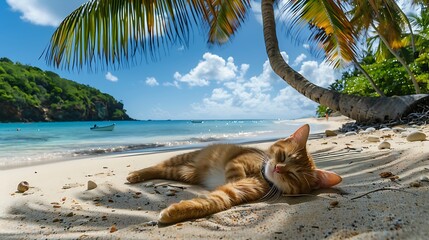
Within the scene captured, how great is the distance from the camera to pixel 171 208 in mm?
1676

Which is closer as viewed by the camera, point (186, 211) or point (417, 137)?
point (186, 211)

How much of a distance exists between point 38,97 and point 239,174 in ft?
163

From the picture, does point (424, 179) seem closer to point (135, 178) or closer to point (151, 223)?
point (151, 223)

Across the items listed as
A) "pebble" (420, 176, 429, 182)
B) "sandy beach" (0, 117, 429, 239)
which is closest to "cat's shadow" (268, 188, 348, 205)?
"sandy beach" (0, 117, 429, 239)

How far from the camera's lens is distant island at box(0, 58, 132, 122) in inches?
1630

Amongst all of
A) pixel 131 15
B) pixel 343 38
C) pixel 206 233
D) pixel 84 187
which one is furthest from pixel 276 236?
pixel 343 38

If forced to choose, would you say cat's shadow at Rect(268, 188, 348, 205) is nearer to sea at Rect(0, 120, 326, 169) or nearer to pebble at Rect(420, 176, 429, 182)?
pebble at Rect(420, 176, 429, 182)

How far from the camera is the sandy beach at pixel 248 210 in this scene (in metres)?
1.35

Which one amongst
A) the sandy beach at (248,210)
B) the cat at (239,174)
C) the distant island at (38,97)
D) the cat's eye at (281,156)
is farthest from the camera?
the distant island at (38,97)

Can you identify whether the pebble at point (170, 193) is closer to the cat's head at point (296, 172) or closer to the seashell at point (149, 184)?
the seashell at point (149, 184)

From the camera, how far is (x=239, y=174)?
2.41 meters

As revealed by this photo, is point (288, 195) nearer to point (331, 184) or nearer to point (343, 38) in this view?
point (331, 184)

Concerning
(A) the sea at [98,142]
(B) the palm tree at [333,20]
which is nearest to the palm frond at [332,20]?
(B) the palm tree at [333,20]

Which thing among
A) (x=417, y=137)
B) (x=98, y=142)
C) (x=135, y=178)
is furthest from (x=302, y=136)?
(x=98, y=142)
